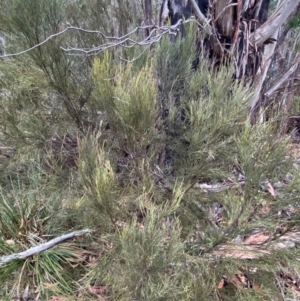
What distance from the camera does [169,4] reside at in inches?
72.6

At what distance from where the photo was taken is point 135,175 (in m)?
1.32

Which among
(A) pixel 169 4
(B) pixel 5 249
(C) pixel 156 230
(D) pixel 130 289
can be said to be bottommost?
(B) pixel 5 249

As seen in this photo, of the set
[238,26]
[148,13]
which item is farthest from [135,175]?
[148,13]

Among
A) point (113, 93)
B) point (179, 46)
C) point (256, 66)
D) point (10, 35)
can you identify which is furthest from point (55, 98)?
point (256, 66)

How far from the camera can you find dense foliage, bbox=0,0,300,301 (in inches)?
42.2

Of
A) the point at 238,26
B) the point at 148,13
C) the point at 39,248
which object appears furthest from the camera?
the point at 148,13

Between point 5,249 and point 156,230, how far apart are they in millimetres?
755

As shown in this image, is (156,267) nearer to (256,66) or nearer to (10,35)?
(10,35)

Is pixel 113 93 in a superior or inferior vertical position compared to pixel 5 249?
superior

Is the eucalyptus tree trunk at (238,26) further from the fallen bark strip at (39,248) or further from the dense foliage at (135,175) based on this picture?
the fallen bark strip at (39,248)

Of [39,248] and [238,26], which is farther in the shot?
[238,26]

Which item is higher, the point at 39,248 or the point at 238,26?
the point at 238,26

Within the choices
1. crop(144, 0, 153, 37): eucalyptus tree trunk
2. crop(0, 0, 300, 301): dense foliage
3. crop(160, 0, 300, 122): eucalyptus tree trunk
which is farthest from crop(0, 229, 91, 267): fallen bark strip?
crop(144, 0, 153, 37): eucalyptus tree trunk

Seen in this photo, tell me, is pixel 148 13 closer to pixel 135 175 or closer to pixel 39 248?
pixel 135 175
